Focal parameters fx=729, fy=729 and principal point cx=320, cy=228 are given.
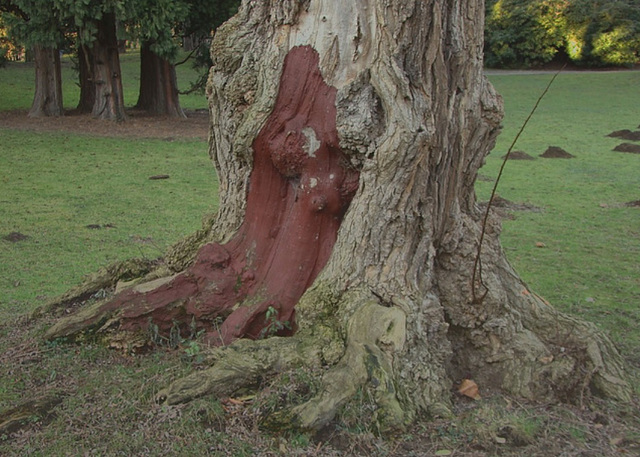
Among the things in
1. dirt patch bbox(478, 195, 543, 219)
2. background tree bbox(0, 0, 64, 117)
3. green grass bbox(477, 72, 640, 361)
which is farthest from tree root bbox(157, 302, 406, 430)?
background tree bbox(0, 0, 64, 117)

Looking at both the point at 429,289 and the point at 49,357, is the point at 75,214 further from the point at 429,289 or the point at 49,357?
the point at 429,289

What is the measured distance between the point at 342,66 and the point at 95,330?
2.26 m

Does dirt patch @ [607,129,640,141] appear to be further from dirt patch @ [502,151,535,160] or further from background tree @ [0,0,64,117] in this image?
background tree @ [0,0,64,117]

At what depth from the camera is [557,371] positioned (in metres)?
4.32

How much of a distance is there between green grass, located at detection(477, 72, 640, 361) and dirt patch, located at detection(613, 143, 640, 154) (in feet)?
0.60

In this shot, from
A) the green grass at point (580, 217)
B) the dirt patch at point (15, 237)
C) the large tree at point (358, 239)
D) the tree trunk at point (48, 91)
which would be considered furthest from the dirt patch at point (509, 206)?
the tree trunk at point (48, 91)

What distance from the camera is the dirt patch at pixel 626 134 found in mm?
16783

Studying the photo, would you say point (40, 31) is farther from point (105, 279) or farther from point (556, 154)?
point (105, 279)

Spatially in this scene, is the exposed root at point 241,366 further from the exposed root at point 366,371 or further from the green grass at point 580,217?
the green grass at point 580,217

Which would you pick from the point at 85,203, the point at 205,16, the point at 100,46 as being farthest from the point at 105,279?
the point at 205,16

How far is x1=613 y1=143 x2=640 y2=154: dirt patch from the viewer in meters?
15.3

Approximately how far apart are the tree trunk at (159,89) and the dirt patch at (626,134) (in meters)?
11.7

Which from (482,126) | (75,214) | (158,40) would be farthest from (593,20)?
(482,126)

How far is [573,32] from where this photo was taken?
35719 millimetres
